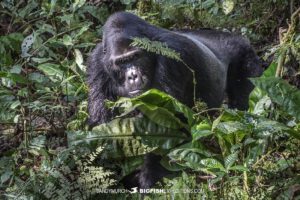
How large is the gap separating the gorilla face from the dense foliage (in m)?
0.25

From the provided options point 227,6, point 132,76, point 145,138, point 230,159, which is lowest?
point 230,159

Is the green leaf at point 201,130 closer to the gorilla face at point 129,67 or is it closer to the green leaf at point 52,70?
the gorilla face at point 129,67

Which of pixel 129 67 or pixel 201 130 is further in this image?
pixel 129 67

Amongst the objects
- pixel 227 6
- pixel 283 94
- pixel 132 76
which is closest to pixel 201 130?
pixel 283 94

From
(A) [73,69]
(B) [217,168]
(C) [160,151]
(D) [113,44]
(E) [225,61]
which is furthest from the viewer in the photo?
(E) [225,61]

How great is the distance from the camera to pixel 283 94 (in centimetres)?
365

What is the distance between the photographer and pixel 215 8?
624 cm

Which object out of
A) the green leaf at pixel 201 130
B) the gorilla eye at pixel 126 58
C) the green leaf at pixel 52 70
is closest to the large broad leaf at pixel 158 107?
the green leaf at pixel 201 130

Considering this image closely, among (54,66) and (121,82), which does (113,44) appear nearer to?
(121,82)

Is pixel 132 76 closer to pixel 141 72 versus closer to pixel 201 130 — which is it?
pixel 141 72

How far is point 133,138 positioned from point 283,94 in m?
1.03

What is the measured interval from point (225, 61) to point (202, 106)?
5.97 ft

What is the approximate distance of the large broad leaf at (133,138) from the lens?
4109 millimetres

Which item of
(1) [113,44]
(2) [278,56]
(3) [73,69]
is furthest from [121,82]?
(2) [278,56]
